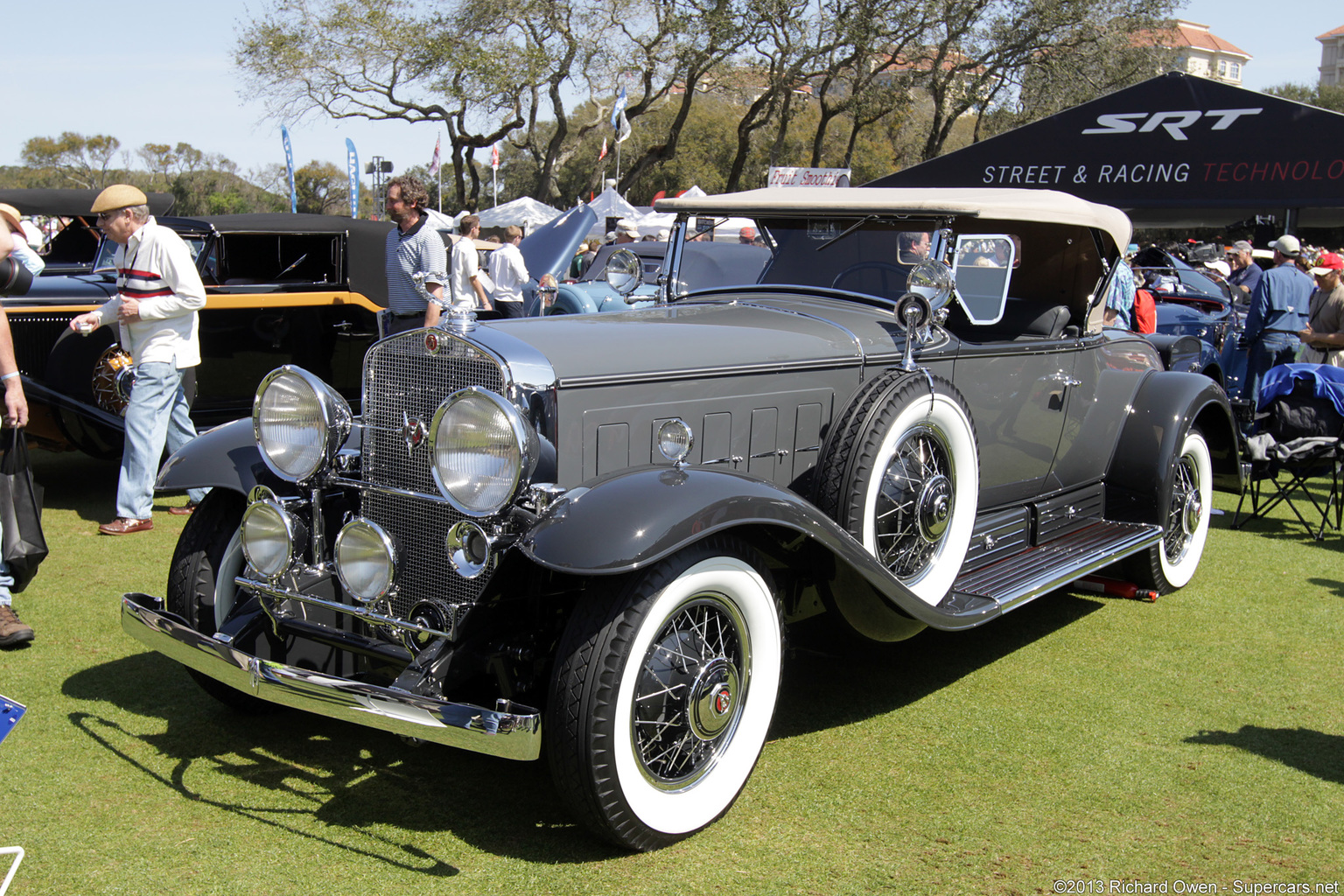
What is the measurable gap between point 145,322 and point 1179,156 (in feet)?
38.1

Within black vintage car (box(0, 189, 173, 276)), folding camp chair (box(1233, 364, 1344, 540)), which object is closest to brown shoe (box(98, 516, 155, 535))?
black vintage car (box(0, 189, 173, 276))

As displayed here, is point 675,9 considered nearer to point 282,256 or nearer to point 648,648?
point 282,256

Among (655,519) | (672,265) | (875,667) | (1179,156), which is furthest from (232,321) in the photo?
(1179,156)

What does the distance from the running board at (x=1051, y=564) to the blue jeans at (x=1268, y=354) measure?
4545 millimetres

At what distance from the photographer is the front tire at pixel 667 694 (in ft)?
8.18

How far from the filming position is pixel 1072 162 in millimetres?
13055

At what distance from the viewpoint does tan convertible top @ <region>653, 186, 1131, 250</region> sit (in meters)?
3.89

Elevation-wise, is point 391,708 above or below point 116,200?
below

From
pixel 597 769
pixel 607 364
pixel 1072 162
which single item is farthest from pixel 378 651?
pixel 1072 162

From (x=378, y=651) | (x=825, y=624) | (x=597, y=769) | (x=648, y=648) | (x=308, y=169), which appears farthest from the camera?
(x=308, y=169)

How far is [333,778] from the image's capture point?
10.0 feet

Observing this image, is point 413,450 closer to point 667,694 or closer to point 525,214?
point 667,694

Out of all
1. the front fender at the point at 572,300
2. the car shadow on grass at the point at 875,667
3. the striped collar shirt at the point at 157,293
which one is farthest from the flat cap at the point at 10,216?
the front fender at the point at 572,300

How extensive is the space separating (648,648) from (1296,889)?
174cm
